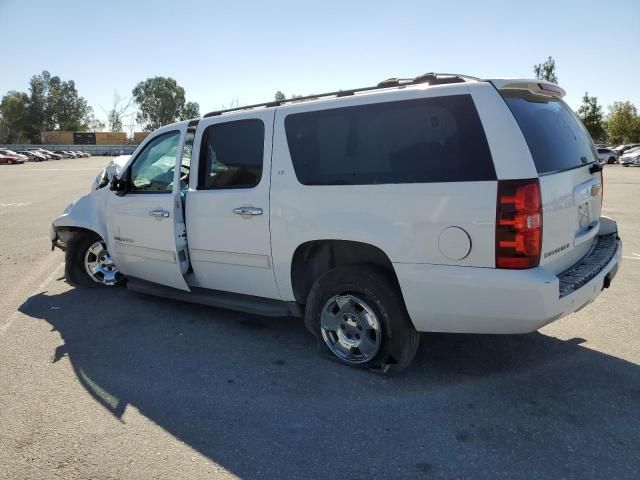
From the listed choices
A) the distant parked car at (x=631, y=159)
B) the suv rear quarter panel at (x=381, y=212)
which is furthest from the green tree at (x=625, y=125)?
the suv rear quarter panel at (x=381, y=212)

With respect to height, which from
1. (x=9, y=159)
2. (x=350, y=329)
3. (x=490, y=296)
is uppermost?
(x=9, y=159)

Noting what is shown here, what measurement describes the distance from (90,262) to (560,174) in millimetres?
5220

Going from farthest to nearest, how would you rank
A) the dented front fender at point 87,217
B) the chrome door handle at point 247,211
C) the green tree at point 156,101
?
1. the green tree at point 156,101
2. the dented front fender at point 87,217
3. the chrome door handle at point 247,211

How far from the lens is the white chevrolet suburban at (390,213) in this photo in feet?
9.85

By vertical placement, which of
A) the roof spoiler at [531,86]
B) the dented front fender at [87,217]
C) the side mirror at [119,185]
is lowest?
the dented front fender at [87,217]

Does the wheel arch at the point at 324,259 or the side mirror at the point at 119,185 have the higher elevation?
the side mirror at the point at 119,185

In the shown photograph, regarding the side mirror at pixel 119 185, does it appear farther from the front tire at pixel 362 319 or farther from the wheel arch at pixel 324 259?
the front tire at pixel 362 319

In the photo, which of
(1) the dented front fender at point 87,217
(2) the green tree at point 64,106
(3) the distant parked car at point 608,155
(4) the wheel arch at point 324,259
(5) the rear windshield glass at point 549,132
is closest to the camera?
(5) the rear windshield glass at point 549,132

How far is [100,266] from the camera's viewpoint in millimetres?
6043

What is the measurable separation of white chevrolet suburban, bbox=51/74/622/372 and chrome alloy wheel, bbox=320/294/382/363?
0.03ft

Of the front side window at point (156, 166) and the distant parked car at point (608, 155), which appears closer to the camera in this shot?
the front side window at point (156, 166)

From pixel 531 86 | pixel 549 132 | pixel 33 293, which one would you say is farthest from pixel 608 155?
pixel 33 293

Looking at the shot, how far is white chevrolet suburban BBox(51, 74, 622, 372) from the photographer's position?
9.85ft

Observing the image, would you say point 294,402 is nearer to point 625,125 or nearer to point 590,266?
point 590,266
